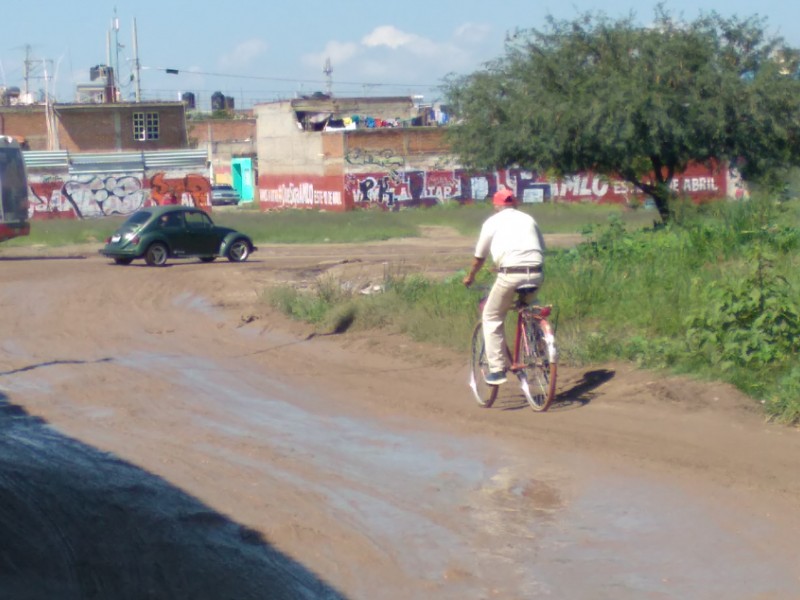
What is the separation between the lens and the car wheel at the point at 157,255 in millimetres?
25281

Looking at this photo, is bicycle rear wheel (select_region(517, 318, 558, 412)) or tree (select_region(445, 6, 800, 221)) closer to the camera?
bicycle rear wheel (select_region(517, 318, 558, 412))

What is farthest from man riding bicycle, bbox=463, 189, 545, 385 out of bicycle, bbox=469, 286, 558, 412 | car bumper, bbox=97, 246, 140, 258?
car bumper, bbox=97, 246, 140, 258

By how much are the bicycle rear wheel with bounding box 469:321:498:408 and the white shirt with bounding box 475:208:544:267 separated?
0.83 meters

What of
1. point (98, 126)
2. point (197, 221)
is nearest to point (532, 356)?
point (197, 221)

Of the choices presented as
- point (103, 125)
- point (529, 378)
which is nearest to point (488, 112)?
point (529, 378)

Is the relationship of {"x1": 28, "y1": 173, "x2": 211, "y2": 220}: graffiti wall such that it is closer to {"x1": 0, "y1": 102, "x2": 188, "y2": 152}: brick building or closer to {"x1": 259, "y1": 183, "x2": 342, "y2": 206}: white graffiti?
{"x1": 259, "y1": 183, "x2": 342, "y2": 206}: white graffiti

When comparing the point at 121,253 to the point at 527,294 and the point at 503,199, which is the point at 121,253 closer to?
the point at 503,199

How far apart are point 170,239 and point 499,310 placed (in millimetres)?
17656

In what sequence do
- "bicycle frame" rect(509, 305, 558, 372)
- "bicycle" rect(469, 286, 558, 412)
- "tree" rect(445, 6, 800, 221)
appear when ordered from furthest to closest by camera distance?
"tree" rect(445, 6, 800, 221)
"bicycle" rect(469, 286, 558, 412)
"bicycle frame" rect(509, 305, 558, 372)

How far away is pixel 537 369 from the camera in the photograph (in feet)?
29.8

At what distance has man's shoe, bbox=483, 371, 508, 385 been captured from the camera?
356 inches

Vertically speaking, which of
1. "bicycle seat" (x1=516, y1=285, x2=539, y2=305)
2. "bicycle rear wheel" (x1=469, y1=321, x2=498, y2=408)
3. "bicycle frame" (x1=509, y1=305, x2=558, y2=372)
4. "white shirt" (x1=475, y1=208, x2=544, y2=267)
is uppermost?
"white shirt" (x1=475, y1=208, x2=544, y2=267)

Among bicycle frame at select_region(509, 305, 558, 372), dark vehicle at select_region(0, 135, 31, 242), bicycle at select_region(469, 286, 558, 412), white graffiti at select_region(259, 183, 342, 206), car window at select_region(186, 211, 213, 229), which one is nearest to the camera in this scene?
bicycle frame at select_region(509, 305, 558, 372)

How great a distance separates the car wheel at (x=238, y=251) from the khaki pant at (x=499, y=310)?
A: 1813 centimetres
